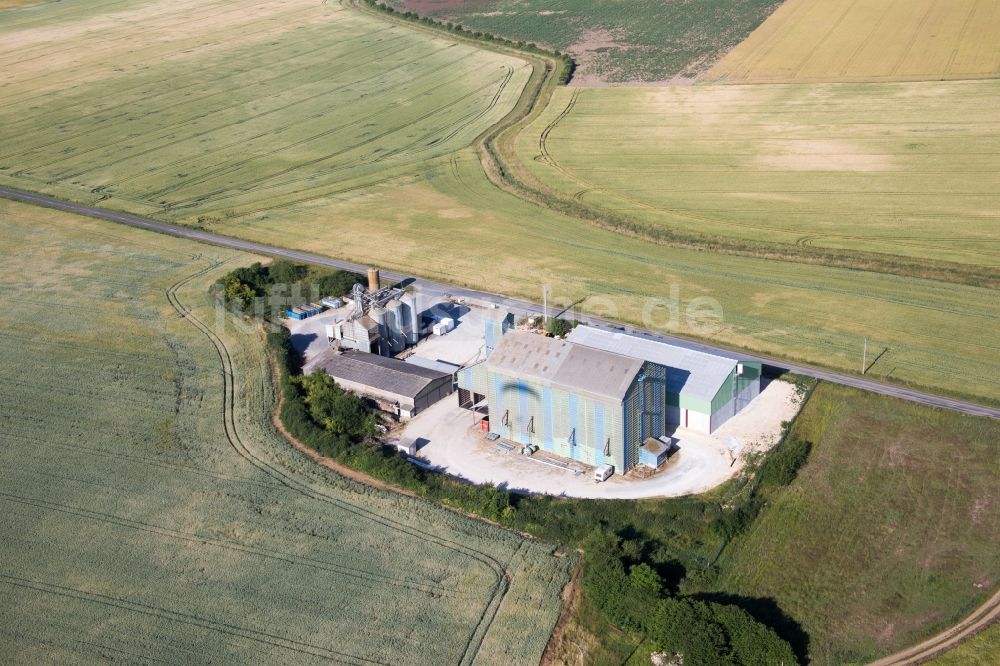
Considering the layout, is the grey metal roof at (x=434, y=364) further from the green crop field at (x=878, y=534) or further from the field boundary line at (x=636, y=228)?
the field boundary line at (x=636, y=228)

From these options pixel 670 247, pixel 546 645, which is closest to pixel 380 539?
pixel 546 645

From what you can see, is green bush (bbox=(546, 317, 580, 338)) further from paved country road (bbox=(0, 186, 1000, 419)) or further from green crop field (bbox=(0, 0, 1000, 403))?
green crop field (bbox=(0, 0, 1000, 403))

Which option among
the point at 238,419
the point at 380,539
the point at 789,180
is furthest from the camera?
the point at 789,180

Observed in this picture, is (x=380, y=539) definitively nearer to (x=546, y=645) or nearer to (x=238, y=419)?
(x=546, y=645)

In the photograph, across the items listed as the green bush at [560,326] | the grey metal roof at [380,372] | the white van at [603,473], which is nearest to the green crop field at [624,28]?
the green bush at [560,326]

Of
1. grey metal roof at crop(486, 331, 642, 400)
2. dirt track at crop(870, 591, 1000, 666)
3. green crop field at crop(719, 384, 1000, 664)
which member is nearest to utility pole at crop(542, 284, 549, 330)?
grey metal roof at crop(486, 331, 642, 400)

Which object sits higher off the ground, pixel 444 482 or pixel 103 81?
pixel 103 81

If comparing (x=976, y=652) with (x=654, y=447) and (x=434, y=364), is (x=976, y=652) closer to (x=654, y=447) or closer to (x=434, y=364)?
(x=654, y=447)
